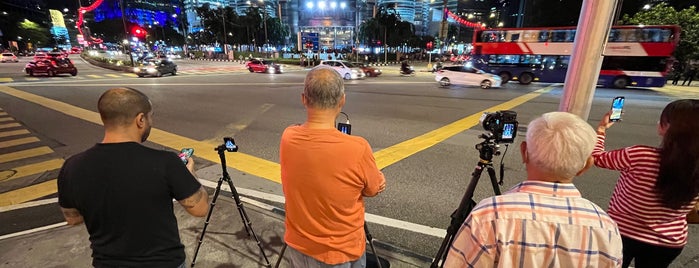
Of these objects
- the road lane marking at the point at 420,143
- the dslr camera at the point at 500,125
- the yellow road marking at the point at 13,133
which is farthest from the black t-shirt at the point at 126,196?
the yellow road marking at the point at 13,133

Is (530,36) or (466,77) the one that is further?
(530,36)

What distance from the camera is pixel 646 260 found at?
2.07 meters

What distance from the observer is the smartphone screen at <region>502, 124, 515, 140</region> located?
2435 millimetres

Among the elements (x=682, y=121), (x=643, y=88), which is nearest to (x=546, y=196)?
(x=682, y=121)

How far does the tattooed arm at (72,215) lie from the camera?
1.66m

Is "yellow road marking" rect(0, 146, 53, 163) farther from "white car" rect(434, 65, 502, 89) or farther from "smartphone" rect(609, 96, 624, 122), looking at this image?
"white car" rect(434, 65, 502, 89)

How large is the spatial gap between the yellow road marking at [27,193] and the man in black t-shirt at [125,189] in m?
4.11

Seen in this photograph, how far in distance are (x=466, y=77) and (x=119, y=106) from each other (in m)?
18.9

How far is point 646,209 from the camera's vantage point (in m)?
1.98

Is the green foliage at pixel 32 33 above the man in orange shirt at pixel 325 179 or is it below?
above

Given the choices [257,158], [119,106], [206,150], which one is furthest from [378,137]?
[119,106]

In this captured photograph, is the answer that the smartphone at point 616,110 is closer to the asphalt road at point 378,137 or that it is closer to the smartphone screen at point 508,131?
the smartphone screen at point 508,131

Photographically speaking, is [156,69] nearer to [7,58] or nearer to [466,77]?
[466,77]

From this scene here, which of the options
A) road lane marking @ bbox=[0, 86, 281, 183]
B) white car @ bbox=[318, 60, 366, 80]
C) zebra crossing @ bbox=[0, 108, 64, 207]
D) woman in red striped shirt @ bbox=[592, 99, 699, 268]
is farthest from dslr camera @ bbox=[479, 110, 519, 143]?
white car @ bbox=[318, 60, 366, 80]
